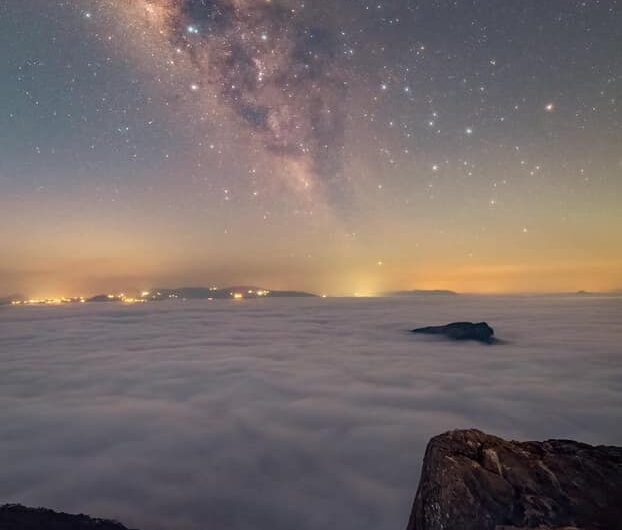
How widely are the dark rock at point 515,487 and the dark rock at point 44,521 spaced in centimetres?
451

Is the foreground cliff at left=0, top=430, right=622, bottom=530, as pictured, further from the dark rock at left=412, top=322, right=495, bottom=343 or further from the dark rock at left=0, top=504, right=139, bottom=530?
the dark rock at left=412, top=322, right=495, bottom=343

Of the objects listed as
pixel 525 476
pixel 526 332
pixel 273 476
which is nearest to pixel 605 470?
pixel 525 476

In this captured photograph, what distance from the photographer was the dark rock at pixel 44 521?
15.7 feet

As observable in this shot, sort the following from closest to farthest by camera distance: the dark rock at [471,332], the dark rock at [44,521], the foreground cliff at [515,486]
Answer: the foreground cliff at [515,486] → the dark rock at [44,521] → the dark rock at [471,332]

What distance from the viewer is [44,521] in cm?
503

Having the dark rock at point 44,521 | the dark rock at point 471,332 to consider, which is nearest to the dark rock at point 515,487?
the dark rock at point 44,521

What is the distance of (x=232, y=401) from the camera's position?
12.3 meters

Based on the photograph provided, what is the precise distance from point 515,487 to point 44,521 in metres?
6.10

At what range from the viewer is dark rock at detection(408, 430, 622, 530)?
3.35m

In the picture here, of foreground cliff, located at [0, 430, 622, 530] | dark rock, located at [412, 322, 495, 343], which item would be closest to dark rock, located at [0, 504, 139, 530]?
foreground cliff, located at [0, 430, 622, 530]

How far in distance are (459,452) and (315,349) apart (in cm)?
2068

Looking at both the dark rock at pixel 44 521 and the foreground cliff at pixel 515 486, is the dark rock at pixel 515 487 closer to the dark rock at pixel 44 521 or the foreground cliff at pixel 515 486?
the foreground cliff at pixel 515 486

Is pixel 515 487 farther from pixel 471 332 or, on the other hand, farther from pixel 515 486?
pixel 471 332

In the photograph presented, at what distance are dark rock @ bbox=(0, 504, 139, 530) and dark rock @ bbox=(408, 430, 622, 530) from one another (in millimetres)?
4509
